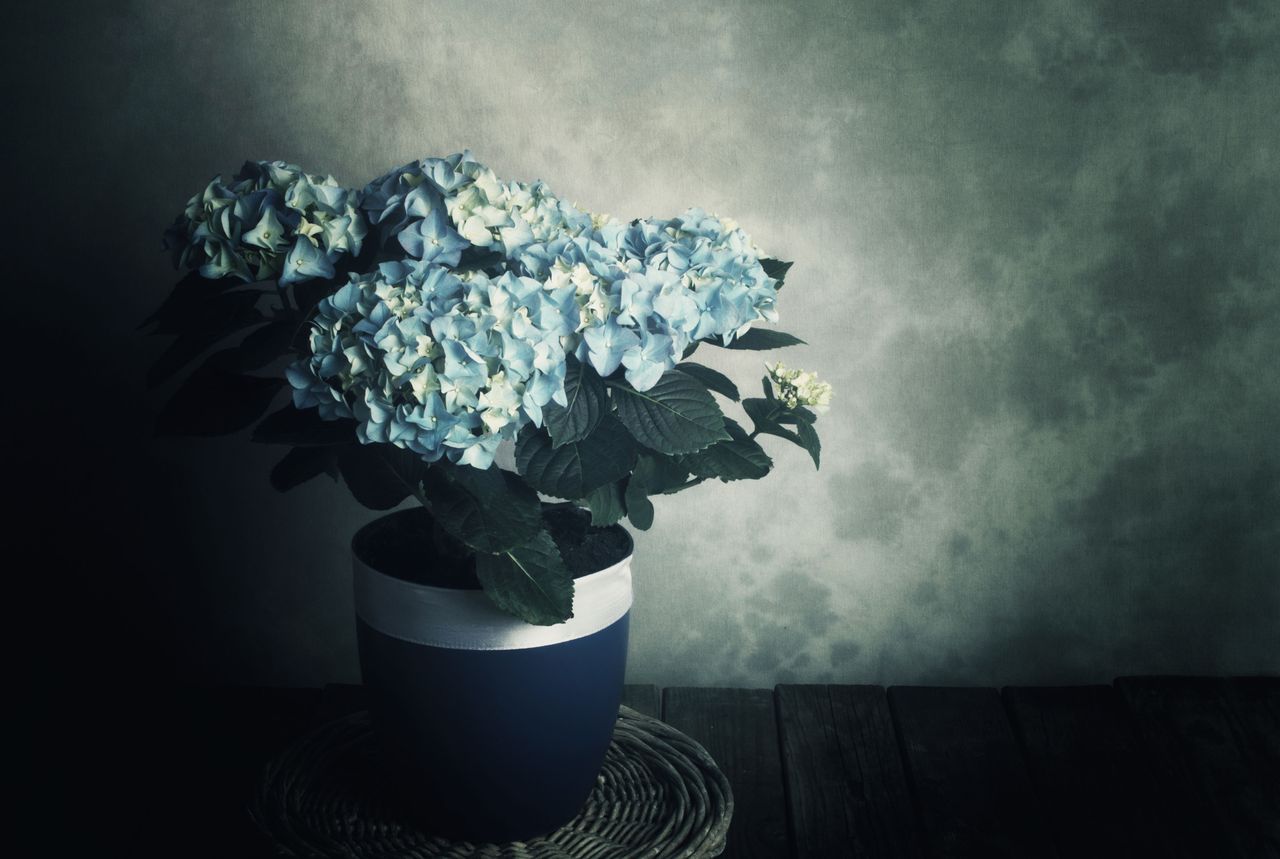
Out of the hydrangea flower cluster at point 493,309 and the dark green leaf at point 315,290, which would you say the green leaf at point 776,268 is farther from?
the dark green leaf at point 315,290

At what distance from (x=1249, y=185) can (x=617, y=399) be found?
1040mm

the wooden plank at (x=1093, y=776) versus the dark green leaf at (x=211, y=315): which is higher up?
the dark green leaf at (x=211, y=315)

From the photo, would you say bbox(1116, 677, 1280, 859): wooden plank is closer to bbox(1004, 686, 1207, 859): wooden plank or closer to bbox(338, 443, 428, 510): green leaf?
bbox(1004, 686, 1207, 859): wooden plank

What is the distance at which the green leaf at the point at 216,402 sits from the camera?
1031 millimetres

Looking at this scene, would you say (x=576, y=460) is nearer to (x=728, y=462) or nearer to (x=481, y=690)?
(x=728, y=462)

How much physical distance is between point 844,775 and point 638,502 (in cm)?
56

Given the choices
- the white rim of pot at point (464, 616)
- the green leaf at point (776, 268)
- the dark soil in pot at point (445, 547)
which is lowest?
the white rim of pot at point (464, 616)

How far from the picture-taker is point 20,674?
166 cm

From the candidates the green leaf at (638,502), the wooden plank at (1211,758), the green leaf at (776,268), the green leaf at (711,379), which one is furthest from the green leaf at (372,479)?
the wooden plank at (1211,758)

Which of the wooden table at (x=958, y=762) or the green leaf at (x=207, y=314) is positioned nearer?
the green leaf at (x=207, y=314)

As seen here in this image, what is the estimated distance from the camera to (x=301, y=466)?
114 centimetres

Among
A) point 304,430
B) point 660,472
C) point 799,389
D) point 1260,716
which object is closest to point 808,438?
point 799,389

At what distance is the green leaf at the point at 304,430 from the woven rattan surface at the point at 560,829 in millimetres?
476

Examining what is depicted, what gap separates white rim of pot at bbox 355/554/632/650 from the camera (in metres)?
1.08
